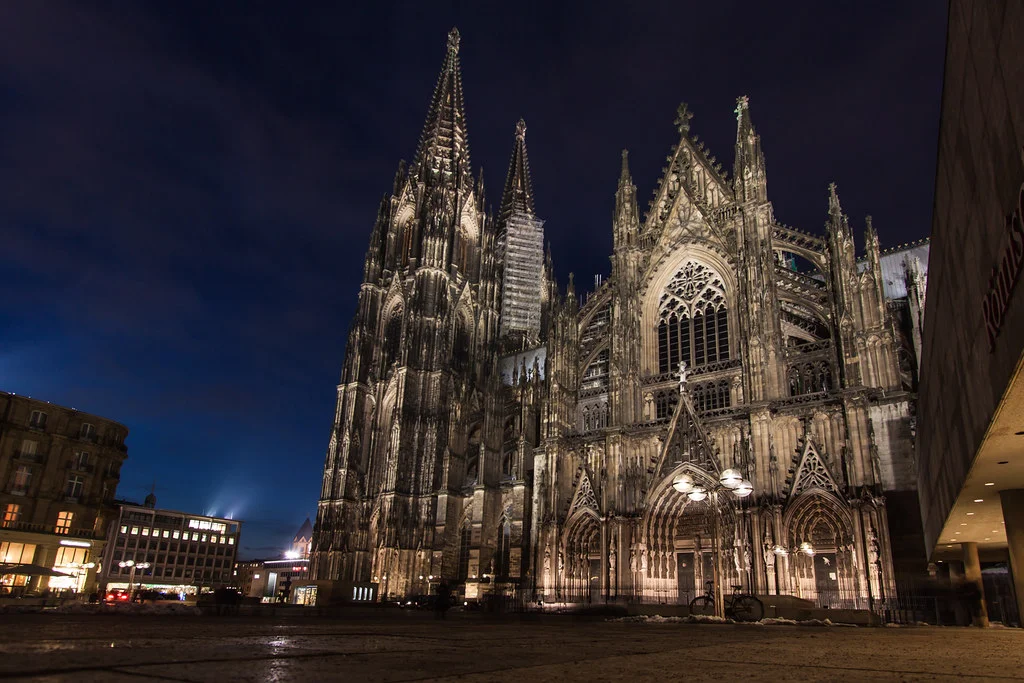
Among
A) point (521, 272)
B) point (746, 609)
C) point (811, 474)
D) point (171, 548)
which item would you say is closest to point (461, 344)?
point (521, 272)

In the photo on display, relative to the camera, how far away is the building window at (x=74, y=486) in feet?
146

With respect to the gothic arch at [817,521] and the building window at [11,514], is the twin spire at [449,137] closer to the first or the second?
the building window at [11,514]

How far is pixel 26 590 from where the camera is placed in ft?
123

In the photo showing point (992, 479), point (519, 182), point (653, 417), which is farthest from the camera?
point (519, 182)

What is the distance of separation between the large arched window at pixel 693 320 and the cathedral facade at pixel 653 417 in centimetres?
11

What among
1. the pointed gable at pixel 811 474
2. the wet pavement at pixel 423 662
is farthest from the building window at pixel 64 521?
the wet pavement at pixel 423 662

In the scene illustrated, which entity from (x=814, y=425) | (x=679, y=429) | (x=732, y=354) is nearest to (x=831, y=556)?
(x=814, y=425)

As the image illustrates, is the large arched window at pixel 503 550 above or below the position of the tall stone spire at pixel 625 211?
below

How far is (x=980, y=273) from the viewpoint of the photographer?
858 centimetres

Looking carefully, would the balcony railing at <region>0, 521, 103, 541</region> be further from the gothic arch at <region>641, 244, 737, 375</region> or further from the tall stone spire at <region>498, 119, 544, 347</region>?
the gothic arch at <region>641, 244, 737, 375</region>

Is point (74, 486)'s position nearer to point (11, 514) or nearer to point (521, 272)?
point (11, 514)

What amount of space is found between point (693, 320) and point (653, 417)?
5478 mm

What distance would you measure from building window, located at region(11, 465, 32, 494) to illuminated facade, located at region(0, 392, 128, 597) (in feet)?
0.16

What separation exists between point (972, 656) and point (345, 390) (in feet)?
169
